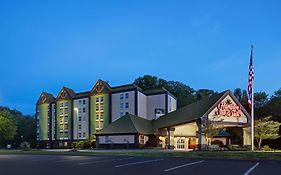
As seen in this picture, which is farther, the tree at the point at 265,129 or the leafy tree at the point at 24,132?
the leafy tree at the point at 24,132

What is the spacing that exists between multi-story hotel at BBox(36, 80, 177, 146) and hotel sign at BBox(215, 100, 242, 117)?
87.8 feet

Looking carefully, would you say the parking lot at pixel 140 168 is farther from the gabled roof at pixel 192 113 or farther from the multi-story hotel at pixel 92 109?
the multi-story hotel at pixel 92 109

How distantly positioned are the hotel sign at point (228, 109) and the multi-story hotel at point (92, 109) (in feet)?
A: 87.8

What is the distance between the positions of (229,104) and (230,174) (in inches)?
1467

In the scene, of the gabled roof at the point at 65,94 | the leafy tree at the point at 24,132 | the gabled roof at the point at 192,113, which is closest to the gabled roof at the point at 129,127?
the gabled roof at the point at 192,113

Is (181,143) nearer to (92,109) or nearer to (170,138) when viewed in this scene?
(170,138)

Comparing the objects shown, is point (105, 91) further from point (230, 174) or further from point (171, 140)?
point (230, 174)

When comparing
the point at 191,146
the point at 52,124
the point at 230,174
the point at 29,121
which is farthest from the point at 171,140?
the point at 29,121

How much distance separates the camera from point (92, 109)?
88375 mm

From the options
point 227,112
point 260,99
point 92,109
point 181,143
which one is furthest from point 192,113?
point 92,109

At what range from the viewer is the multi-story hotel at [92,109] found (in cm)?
8212

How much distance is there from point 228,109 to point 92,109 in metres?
41.9

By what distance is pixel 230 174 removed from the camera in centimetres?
1638

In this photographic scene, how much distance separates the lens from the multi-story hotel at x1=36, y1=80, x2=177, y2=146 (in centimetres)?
8212
